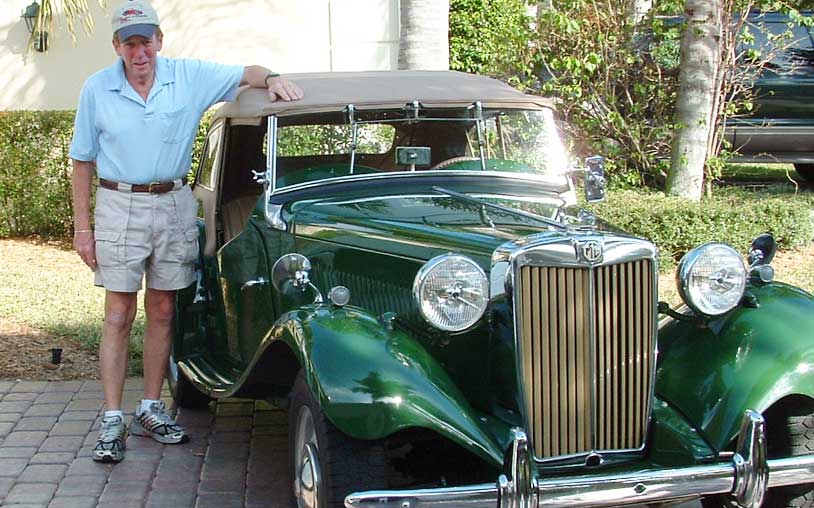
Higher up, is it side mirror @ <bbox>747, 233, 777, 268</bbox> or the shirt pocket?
the shirt pocket

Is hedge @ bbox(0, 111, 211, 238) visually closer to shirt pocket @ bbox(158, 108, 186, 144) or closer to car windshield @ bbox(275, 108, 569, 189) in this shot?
shirt pocket @ bbox(158, 108, 186, 144)

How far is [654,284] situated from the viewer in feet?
11.5

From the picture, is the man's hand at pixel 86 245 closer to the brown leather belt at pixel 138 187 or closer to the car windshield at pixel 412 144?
the brown leather belt at pixel 138 187

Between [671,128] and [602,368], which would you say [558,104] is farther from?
[602,368]

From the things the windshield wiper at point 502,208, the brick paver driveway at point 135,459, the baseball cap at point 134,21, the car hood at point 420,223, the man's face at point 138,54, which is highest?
the baseball cap at point 134,21

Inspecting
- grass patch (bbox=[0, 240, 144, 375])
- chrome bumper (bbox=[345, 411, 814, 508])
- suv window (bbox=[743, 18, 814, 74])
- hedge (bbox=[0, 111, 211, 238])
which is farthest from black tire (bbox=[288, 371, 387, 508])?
suv window (bbox=[743, 18, 814, 74])

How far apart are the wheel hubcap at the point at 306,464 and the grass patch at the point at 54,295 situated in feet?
9.46

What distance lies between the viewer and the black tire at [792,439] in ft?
12.1

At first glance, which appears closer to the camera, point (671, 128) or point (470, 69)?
point (671, 128)

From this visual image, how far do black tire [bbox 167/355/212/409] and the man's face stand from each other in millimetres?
1622

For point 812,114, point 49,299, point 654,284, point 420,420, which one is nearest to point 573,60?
point 812,114

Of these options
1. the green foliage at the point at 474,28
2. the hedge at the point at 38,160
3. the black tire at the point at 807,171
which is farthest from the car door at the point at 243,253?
the black tire at the point at 807,171

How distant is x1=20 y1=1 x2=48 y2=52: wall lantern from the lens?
37.8ft

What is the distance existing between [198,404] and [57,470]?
43.2 inches
